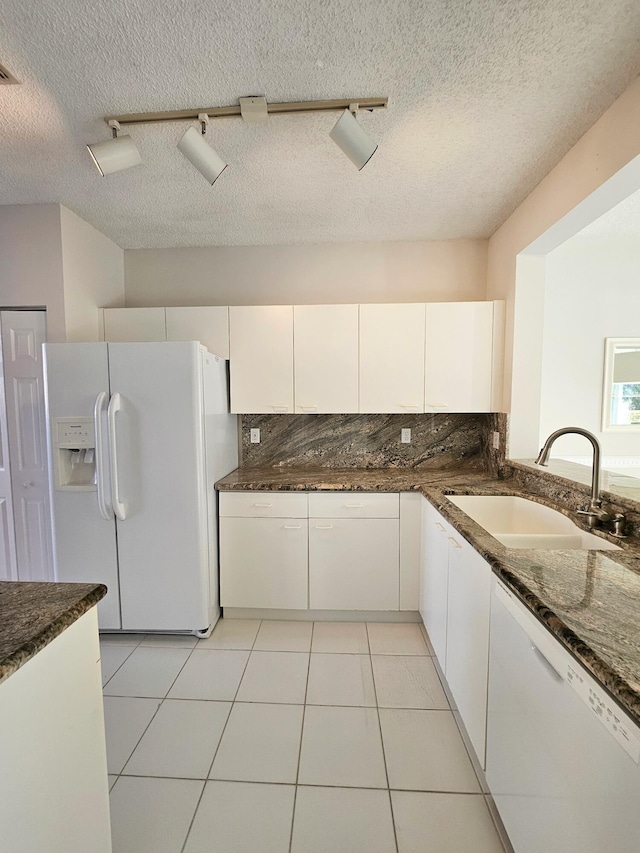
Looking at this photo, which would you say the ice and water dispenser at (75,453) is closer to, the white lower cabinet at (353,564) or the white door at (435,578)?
the white lower cabinet at (353,564)

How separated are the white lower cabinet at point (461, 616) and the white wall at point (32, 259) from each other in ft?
8.51

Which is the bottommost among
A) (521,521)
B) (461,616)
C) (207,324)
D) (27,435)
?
(461,616)

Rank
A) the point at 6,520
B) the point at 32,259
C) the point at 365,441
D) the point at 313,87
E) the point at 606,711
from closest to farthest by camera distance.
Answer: the point at 606,711 < the point at 313,87 < the point at 32,259 < the point at 6,520 < the point at 365,441

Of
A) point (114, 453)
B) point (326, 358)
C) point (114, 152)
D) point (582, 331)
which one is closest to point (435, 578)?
point (326, 358)

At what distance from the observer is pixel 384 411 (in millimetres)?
2543

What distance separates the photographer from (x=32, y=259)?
2230 mm

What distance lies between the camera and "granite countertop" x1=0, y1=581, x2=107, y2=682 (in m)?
0.68

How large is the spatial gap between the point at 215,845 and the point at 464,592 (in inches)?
46.5

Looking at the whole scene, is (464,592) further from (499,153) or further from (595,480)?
(499,153)

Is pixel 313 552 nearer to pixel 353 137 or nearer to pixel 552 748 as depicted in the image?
pixel 552 748

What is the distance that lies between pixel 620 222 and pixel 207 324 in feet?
10.3

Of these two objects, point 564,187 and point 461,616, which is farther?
point 564,187

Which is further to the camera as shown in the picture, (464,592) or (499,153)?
(499,153)

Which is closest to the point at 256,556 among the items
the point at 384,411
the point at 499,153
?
the point at 384,411
